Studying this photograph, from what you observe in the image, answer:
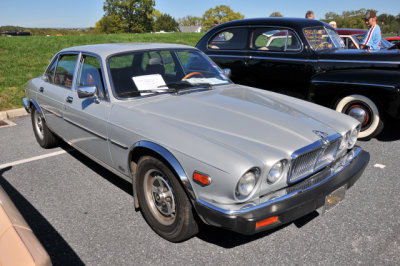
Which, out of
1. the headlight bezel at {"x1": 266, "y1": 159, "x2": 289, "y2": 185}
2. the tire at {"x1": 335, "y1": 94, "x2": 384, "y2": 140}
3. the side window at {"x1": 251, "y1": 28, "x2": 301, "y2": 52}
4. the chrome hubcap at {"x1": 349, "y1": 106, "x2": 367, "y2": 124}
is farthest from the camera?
the side window at {"x1": 251, "y1": 28, "x2": 301, "y2": 52}

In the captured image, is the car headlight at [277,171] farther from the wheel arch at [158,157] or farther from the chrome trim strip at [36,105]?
the chrome trim strip at [36,105]

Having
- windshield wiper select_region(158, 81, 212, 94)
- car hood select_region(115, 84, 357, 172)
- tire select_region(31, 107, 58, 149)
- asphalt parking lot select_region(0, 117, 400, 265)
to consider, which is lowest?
A: asphalt parking lot select_region(0, 117, 400, 265)

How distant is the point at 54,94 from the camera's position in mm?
4316

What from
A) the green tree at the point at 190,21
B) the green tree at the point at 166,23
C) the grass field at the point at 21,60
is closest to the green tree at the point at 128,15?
the green tree at the point at 166,23

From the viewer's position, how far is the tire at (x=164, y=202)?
257 centimetres

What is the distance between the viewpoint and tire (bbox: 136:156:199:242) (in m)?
2.57

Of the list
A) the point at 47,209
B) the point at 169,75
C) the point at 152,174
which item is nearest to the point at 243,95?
the point at 169,75

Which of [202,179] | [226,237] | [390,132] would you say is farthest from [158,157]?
[390,132]

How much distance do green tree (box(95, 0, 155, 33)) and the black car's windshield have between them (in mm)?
73662

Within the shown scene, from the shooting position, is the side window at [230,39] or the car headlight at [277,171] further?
the side window at [230,39]

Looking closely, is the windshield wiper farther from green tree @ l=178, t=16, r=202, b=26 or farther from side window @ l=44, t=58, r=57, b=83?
green tree @ l=178, t=16, r=202, b=26

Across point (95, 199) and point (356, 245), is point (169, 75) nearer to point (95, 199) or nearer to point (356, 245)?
point (95, 199)

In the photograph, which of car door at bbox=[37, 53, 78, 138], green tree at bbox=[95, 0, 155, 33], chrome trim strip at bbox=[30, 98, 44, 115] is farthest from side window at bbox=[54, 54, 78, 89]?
green tree at bbox=[95, 0, 155, 33]

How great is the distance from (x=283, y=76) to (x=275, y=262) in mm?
3951
